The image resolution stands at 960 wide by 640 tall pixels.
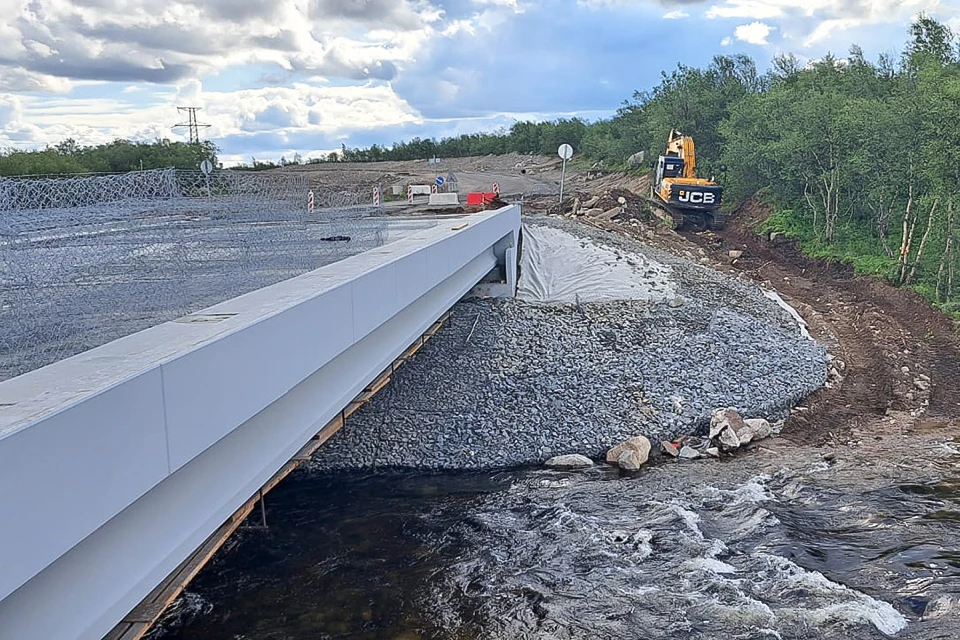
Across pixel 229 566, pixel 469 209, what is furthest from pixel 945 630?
pixel 469 209

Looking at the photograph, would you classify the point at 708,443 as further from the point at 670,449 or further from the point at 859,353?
the point at 859,353

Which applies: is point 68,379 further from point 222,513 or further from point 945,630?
point 945,630

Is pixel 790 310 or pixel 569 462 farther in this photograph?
pixel 790 310

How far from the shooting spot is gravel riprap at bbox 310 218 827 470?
16.0m

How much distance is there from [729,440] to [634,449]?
6.56 ft

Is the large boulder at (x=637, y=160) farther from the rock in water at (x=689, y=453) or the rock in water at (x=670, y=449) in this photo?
the rock in water at (x=689, y=453)

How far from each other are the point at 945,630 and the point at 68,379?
29.8ft

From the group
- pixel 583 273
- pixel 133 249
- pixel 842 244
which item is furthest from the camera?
pixel 842 244

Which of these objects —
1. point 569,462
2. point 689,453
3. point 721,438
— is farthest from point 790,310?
point 569,462

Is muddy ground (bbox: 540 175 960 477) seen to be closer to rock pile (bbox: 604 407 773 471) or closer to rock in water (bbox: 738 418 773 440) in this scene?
rock in water (bbox: 738 418 773 440)

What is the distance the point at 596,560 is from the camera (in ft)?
37.0

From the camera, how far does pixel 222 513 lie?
21.3ft

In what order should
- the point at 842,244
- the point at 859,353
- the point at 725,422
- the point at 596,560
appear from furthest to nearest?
the point at 842,244 < the point at 859,353 < the point at 725,422 < the point at 596,560

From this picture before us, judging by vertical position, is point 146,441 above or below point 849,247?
above
